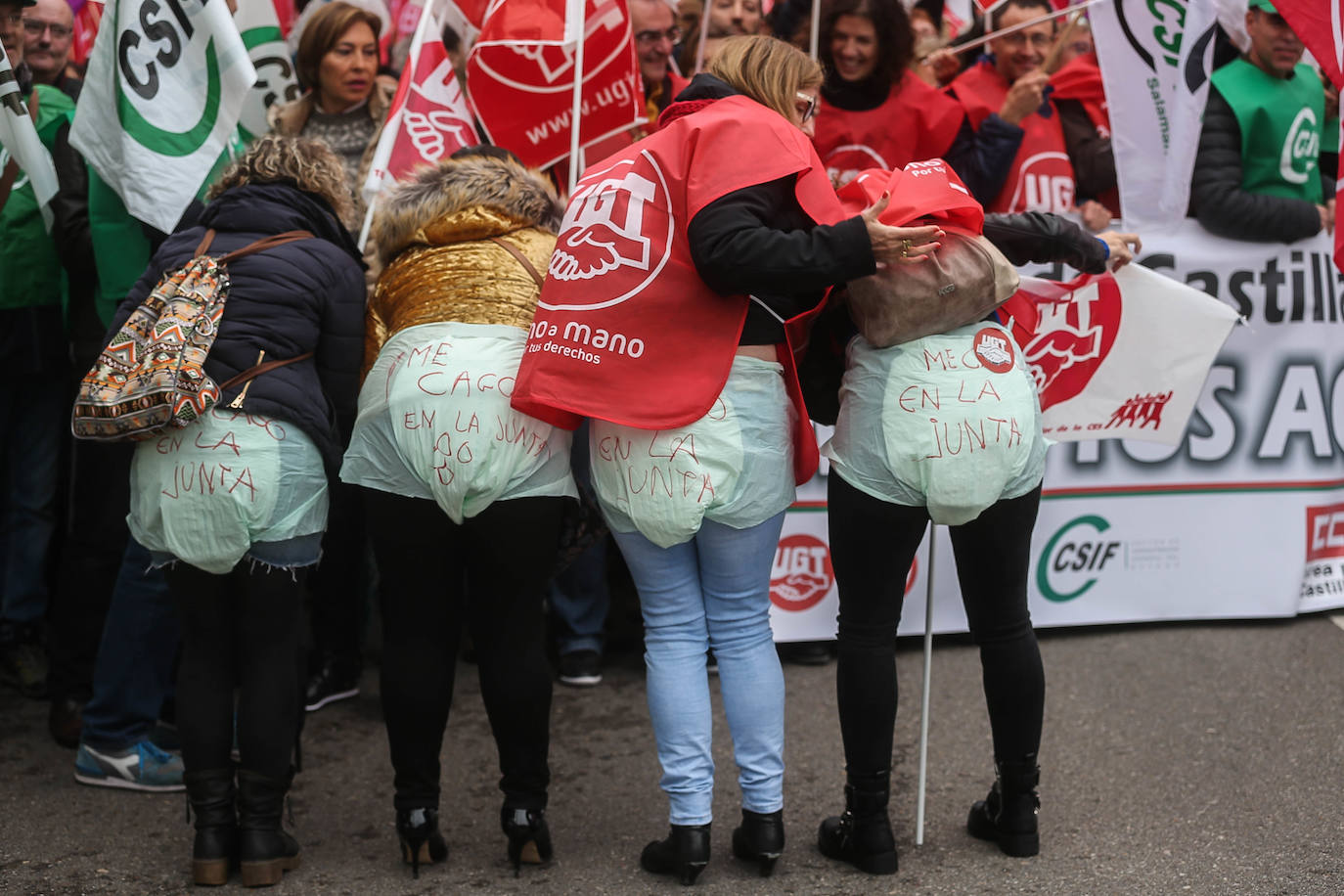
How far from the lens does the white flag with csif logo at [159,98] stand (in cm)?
396

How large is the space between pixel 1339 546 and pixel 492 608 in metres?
3.55

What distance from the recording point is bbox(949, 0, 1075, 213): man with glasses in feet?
16.5

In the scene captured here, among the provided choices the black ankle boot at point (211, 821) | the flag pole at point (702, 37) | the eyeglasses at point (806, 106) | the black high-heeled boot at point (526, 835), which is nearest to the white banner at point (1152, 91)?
the flag pole at point (702, 37)

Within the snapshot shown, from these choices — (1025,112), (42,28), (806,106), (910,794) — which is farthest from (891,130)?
(42,28)

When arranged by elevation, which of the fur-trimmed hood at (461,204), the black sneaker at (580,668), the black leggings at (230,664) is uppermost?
the fur-trimmed hood at (461,204)

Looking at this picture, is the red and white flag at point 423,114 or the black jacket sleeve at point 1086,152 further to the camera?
the black jacket sleeve at point 1086,152

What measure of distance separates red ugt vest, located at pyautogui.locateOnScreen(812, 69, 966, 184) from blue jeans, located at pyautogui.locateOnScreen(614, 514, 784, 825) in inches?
82.7

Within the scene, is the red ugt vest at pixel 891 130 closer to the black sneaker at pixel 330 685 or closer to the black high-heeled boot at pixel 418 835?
the black sneaker at pixel 330 685

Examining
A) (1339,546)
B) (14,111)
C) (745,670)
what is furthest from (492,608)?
(1339,546)

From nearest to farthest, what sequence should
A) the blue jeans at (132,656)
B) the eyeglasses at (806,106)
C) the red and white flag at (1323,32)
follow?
1. the eyeglasses at (806,106)
2. the red and white flag at (1323,32)
3. the blue jeans at (132,656)

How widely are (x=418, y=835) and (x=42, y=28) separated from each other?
3.08m

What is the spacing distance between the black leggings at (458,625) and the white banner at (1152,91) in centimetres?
272

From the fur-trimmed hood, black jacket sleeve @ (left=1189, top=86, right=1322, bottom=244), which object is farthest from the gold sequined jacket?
black jacket sleeve @ (left=1189, top=86, right=1322, bottom=244)

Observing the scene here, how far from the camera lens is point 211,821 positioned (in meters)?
3.33
